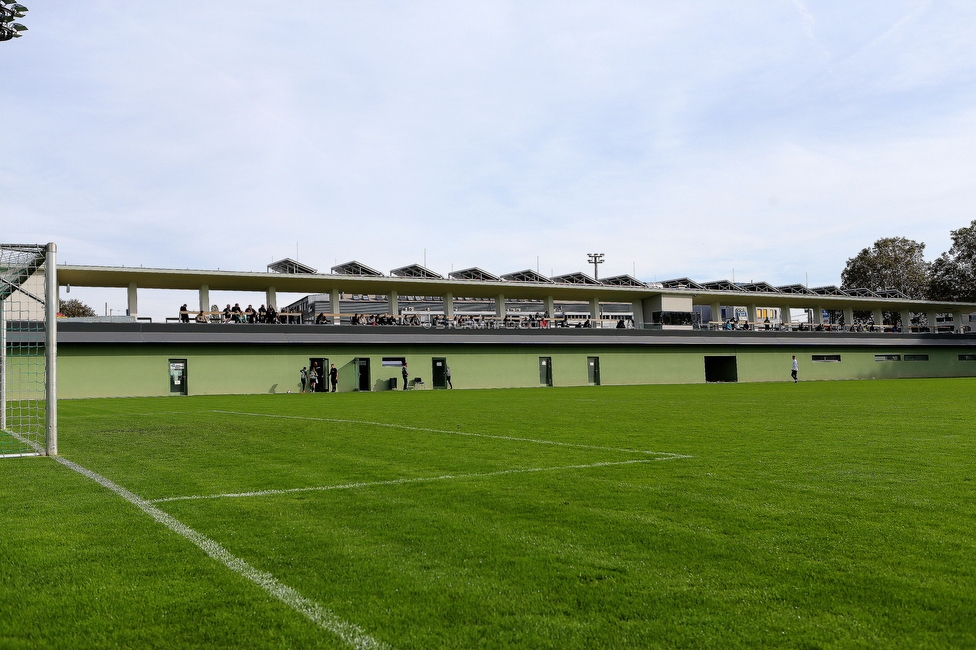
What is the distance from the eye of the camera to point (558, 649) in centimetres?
370

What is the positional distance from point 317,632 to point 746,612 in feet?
7.87

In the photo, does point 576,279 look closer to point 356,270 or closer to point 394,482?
point 356,270

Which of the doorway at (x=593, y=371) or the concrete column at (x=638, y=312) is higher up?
the concrete column at (x=638, y=312)

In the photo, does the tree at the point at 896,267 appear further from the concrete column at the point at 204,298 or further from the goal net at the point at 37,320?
the goal net at the point at 37,320

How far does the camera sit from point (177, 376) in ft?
140

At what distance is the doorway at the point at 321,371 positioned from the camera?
4619 cm

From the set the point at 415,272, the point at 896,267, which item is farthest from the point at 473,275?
the point at 896,267

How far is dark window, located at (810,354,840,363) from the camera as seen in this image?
64.1m

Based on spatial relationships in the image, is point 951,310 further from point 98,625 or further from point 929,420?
point 98,625

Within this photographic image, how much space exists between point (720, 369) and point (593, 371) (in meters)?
13.6

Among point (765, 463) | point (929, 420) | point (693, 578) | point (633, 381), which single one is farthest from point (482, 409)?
point (633, 381)

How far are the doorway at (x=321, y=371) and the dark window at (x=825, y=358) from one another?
42.2 metres

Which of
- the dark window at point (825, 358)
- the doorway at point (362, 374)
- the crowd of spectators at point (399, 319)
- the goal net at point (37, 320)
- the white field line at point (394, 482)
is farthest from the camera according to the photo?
the dark window at point (825, 358)

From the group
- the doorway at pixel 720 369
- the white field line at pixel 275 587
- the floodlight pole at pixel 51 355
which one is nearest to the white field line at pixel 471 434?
the floodlight pole at pixel 51 355
